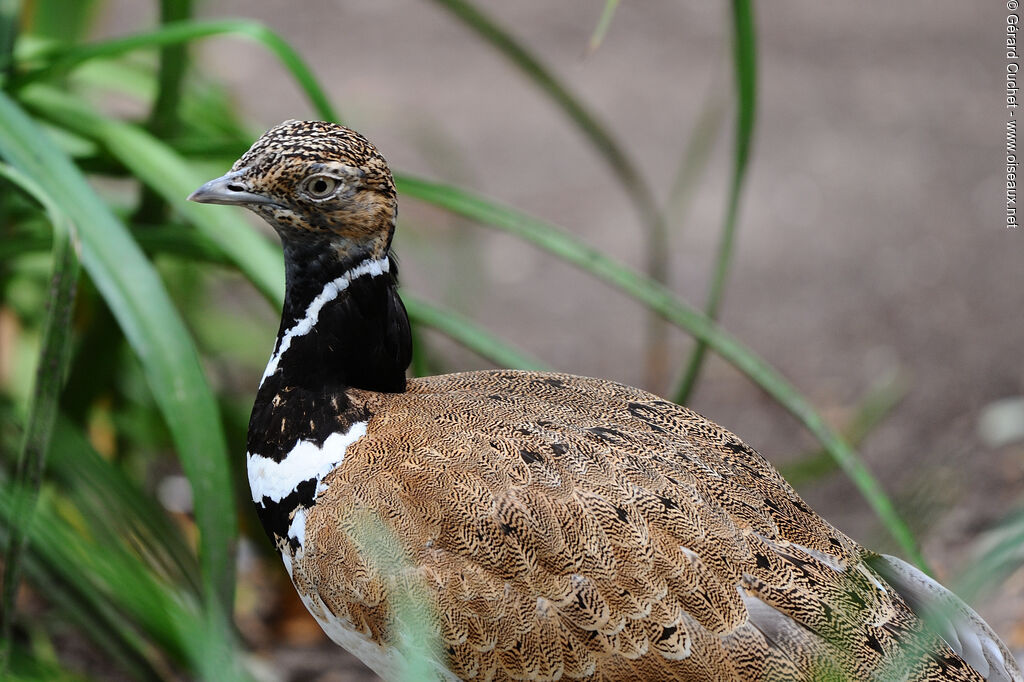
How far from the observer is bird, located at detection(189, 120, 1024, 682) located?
6.38ft

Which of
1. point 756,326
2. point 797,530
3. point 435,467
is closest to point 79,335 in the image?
point 435,467

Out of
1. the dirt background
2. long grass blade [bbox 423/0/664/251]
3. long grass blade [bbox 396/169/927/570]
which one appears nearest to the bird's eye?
long grass blade [bbox 396/169/927/570]

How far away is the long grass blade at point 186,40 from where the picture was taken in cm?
244

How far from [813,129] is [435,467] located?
505 centimetres

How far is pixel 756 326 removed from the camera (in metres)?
5.25

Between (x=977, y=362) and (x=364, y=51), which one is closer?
(x=977, y=362)

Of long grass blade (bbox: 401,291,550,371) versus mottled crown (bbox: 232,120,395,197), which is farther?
long grass blade (bbox: 401,291,550,371)

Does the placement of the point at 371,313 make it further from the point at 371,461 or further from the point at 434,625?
the point at 434,625

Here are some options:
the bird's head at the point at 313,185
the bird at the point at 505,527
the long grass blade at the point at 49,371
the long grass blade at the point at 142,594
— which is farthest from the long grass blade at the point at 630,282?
the long grass blade at the point at 142,594

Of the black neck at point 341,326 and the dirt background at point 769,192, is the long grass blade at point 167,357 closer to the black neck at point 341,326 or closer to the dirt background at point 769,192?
the black neck at point 341,326

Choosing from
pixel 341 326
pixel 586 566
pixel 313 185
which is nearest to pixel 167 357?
pixel 341 326

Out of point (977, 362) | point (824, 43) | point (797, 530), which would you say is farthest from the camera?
point (824, 43)

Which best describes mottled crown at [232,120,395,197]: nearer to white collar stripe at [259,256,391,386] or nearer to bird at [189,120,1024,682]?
bird at [189,120,1024,682]

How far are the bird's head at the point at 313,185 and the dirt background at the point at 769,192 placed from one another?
1619 millimetres
